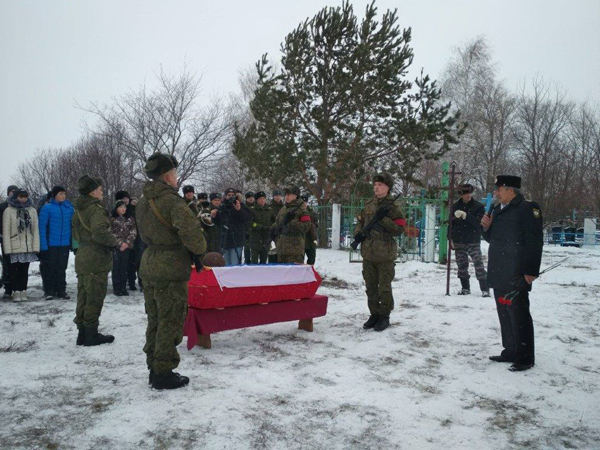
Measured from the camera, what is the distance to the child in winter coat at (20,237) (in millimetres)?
7012

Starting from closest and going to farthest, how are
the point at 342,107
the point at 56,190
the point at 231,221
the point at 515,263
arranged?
the point at 515,263 < the point at 56,190 < the point at 231,221 < the point at 342,107

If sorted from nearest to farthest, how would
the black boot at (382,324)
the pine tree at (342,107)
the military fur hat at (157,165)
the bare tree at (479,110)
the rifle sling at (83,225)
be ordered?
the military fur hat at (157,165)
the rifle sling at (83,225)
the black boot at (382,324)
the pine tree at (342,107)
the bare tree at (479,110)

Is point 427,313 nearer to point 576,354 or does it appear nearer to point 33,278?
point 576,354

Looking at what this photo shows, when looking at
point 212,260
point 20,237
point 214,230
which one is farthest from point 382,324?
point 20,237

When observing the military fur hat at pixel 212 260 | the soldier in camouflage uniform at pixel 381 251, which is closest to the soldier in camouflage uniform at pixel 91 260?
the military fur hat at pixel 212 260

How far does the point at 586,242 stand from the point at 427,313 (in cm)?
2017

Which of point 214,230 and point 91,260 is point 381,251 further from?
point 214,230

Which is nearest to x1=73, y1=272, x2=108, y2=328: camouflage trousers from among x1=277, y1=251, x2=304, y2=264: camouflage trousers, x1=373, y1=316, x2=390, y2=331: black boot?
x1=277, y1=251, x2=304, y2=264: camouflage trousers

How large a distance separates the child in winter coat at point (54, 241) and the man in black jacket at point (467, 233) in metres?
6.31

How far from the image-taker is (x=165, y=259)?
3668 millimetres

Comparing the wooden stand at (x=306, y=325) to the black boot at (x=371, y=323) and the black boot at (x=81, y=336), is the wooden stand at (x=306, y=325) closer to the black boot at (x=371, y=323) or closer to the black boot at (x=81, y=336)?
the black boot at (x=371, y=323)

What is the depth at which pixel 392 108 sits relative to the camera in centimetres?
1598

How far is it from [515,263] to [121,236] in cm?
586

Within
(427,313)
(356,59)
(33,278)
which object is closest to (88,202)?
(427,313)
